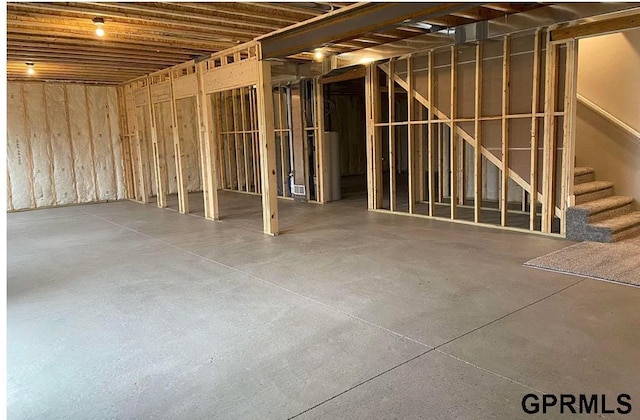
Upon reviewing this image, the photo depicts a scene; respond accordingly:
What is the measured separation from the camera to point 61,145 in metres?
10.2

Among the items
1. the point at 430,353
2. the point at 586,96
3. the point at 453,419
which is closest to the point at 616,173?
the point at 586,96

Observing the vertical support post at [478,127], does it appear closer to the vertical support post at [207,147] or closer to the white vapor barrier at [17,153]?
the vertical support post at [207,147]

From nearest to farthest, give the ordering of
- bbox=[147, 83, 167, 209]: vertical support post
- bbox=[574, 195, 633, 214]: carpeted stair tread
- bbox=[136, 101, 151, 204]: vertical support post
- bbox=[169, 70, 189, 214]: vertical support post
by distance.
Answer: bbox=[574, 195, 633, 214]: carpeted stair tread → bbox=[169, 70, 189, 214]: vertical support post → bbox=[147, 83, 167, 209]: vertical support post → bbox=[136, 101, 151, 204]: vertical support post

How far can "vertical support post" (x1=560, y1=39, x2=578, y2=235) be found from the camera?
5414mm

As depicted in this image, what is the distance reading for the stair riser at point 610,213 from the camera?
5.60 m

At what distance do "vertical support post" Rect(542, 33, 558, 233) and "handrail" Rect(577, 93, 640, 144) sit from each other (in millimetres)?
1327

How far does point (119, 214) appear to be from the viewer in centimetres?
887

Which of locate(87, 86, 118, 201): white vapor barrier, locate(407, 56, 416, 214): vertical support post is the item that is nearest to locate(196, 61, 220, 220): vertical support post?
locate(407, 56, 416, 214): vertical support post

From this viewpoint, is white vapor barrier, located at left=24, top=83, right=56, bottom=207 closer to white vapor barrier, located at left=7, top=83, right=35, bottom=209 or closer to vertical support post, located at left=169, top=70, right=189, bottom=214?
white vapor barrier, located at left=7, top=83, right=35, bottom=209

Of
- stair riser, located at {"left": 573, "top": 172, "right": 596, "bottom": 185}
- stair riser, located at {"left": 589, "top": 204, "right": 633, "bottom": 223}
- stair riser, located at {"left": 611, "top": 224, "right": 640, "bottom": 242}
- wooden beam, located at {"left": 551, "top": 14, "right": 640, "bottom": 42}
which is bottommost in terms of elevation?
stair riser, located at {"left": 611, "top": 224, "right": 640, "bottom": 242}

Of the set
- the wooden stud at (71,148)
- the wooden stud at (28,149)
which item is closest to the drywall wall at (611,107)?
the wooden stud at (71,148)

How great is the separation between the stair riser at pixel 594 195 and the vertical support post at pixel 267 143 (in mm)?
3890

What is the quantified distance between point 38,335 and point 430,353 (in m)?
2.72

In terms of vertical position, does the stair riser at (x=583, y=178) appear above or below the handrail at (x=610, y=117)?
below
